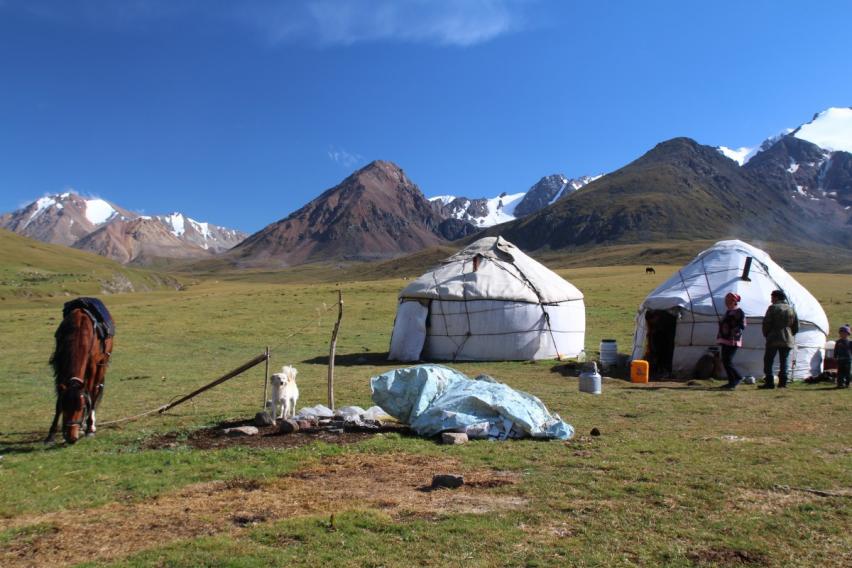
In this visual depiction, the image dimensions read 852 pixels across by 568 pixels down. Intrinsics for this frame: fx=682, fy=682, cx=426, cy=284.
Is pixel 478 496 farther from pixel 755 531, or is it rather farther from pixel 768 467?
pixel 768 467

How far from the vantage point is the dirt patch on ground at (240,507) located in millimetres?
4773

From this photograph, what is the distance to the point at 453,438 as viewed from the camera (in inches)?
308

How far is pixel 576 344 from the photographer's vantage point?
1895cm

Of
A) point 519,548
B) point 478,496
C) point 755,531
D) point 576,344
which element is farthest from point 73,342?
point 576,344

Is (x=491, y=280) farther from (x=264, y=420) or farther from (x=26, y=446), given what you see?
(x=26, y=446)

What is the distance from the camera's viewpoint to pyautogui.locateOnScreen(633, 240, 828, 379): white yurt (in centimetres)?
1398

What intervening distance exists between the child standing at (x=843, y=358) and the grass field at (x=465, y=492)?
733mm

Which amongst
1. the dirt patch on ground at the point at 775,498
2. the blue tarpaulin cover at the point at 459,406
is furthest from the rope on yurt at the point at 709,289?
the dirt patch on ground at the point at 775,498

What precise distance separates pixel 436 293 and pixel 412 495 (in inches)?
480

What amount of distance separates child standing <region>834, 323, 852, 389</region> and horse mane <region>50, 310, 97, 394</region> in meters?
12.1

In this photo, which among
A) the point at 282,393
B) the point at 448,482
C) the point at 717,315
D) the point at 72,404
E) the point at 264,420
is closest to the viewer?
the point at 448,482

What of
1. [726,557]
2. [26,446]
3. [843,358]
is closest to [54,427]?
[26,446]

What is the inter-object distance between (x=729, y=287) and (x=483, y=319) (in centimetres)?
589

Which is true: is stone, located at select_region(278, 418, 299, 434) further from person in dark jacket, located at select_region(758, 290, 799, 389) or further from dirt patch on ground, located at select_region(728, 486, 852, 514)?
person in dark jacket, located at select_region(758, 290, 799, 389)
